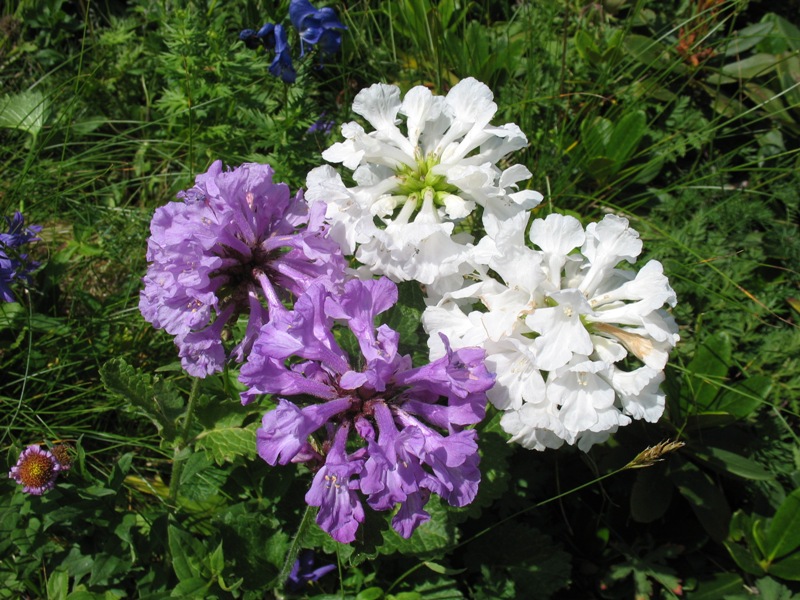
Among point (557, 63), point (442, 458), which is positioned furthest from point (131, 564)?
point (557, 63)

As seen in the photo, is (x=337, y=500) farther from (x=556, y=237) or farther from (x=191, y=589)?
(x=556, y=237)

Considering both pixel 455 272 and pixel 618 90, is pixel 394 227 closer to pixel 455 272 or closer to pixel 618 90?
pixel 455 272

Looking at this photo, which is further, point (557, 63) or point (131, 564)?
point (557, 63)

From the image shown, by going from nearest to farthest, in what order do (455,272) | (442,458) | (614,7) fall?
(442,458)
(455,272)
(614,7)

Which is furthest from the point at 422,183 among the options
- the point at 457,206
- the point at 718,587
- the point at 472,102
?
the point at 718,587

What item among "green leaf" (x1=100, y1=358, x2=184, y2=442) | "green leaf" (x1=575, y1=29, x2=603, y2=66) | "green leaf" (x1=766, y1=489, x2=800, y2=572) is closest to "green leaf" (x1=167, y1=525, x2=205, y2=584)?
"green leaf" (x1=100, y1=358, x2=184, y2=442)

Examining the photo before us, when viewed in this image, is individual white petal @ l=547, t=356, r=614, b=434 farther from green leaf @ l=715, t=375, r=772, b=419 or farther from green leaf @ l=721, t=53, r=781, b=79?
green leaf @ l=721, t=53, r=781, b=79

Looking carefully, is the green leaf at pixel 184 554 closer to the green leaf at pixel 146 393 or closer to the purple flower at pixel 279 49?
the green leaf at pixel 146 393
